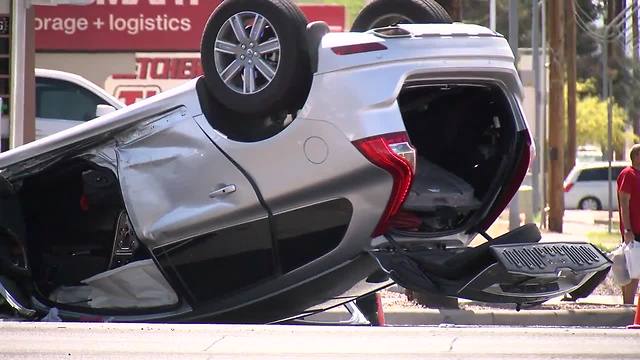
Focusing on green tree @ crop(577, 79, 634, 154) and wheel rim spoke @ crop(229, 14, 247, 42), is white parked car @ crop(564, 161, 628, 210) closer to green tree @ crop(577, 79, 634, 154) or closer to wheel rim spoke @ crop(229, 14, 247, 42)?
green tree @ crop(577, 79, 634, 154)

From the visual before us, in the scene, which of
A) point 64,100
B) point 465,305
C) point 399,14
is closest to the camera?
point 399,14

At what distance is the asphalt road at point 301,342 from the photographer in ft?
16.0

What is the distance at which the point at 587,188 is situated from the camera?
4119 centimetres

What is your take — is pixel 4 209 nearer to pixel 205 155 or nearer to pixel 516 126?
pixel 205 155

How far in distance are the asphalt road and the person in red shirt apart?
5.34m

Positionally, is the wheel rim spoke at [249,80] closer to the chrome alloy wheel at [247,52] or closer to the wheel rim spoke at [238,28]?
the chrome alloy wheel at [247,52]

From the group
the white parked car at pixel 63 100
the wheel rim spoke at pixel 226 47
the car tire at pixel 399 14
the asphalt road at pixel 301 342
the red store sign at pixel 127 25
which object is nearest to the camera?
the asphalt road at pixel 301 342

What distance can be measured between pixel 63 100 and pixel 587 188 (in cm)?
2885

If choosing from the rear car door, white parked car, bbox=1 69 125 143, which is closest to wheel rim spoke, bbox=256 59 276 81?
the rear car door

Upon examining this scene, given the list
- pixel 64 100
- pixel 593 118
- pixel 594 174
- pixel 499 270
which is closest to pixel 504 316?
pixel 499 270

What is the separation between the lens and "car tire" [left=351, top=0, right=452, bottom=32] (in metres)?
6.97

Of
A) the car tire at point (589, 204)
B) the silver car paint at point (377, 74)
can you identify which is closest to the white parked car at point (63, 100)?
the silver car paint at point (377, 74)

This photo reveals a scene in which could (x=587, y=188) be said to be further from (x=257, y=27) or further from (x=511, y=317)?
(x=257, y=27)

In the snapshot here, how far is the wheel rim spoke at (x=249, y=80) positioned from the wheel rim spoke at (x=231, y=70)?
0.20ft
